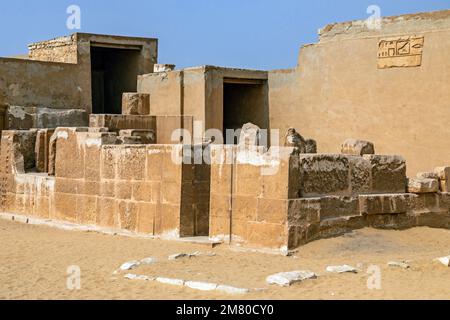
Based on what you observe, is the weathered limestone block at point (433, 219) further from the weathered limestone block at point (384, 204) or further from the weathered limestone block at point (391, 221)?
the weathered limestone block at point (384, 204)

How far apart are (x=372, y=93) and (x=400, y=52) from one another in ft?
3.71

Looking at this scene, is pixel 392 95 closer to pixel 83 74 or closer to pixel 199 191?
pixel 199 191

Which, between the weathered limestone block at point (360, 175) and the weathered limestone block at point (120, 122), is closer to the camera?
the weathered limestone block at point (360, 175)

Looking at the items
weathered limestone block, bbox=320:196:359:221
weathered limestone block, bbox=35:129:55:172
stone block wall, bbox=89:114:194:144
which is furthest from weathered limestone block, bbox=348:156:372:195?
weathered limestone block, bbox=35:129:55:172

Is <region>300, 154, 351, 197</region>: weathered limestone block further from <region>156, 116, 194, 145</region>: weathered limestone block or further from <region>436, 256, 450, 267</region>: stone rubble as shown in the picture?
<region>156, 116, 194, 145</region>: weathered limestone block

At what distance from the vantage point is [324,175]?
8.85 meters

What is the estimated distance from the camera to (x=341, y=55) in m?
15.3

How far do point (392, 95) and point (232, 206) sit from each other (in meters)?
6.92

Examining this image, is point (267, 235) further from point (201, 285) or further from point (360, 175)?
point (201, 285)

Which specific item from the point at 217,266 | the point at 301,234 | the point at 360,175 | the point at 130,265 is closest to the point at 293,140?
the point at 360,175

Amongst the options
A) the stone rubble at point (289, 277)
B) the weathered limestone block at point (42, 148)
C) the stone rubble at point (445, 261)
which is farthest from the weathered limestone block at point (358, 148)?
the weathered limestone block at point (42, 148)

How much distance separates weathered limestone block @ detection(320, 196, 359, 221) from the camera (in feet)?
28.5

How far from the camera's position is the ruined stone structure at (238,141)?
8.70 meters

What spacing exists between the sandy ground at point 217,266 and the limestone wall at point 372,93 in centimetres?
452
